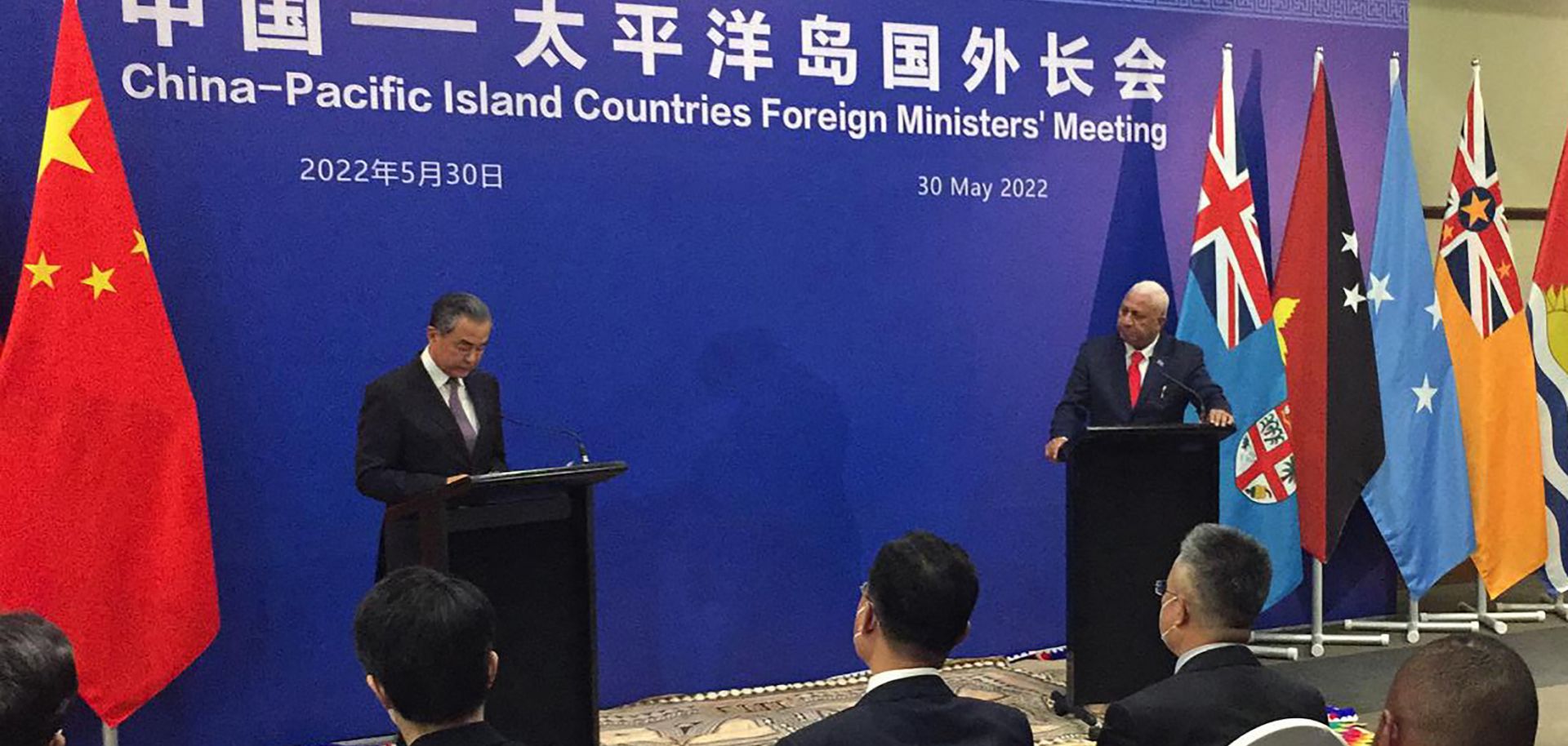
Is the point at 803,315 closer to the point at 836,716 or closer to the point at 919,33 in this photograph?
the point at 919,33

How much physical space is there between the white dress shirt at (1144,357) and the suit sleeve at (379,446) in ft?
7.63

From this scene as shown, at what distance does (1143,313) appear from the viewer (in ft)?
13.9

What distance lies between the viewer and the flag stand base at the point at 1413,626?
523 centimetres

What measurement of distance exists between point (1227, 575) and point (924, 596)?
2.13 ft

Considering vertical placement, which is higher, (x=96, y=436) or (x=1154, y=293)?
(x=1154, y=293)

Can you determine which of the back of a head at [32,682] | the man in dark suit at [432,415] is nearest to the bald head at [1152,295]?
the man in dark suit at [432,415]

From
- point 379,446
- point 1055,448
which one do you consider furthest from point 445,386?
point 1055,448

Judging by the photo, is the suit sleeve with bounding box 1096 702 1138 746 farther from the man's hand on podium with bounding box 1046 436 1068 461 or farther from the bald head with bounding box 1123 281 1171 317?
the bald head with bounding box 1123 281 1171 317

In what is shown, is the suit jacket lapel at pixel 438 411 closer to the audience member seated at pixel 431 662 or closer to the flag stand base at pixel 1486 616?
the audience member seated at pixel 431 662

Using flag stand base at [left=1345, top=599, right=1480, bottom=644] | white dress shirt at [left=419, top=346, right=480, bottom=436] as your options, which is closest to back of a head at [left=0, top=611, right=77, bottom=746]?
white dress shirt at [left=419, top=346, right=480, bottom=436]

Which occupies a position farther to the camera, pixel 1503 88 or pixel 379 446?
pixel 1503 88

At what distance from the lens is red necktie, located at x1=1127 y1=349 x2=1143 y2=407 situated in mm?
4309

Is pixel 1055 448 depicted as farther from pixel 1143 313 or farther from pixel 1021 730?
pixel 1021 730

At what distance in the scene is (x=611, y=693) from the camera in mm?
4336
